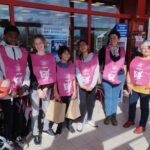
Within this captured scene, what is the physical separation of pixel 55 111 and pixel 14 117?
601mm

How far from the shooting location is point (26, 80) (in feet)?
9.29

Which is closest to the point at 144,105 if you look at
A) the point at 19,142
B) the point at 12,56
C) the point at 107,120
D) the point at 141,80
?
the point at 141,80

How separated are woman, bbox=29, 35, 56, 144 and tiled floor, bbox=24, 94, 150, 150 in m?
0.21

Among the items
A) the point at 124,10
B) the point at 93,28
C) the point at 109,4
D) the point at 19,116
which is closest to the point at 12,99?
the point at 19,116

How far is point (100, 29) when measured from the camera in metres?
5.42

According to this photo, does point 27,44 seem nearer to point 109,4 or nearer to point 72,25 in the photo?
point 72,25

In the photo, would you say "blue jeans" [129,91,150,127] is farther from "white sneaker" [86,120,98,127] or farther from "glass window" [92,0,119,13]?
"glass window" [92,0,119,13]

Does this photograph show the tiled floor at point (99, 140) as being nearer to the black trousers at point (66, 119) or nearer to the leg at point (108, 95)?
the black trousers at point (66, 119)

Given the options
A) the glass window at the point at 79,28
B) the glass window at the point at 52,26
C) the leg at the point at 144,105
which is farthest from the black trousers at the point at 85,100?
the glass window at the point at 79,28

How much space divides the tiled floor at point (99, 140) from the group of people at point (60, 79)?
0.34 feet

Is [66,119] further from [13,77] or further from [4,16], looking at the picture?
[4,16]

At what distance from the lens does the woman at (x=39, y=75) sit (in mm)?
2979

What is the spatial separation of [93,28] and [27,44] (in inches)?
69.8

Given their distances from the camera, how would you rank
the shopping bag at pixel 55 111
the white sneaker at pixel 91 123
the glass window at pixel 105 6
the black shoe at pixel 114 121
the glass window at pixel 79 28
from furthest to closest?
the glass window at pixel 105 6 < the glass window at pixel 79 28 < the black shoe at pixel 114 121 < the white sneaker at pixel 91 123 < the shopping bag at pixel 55 111
